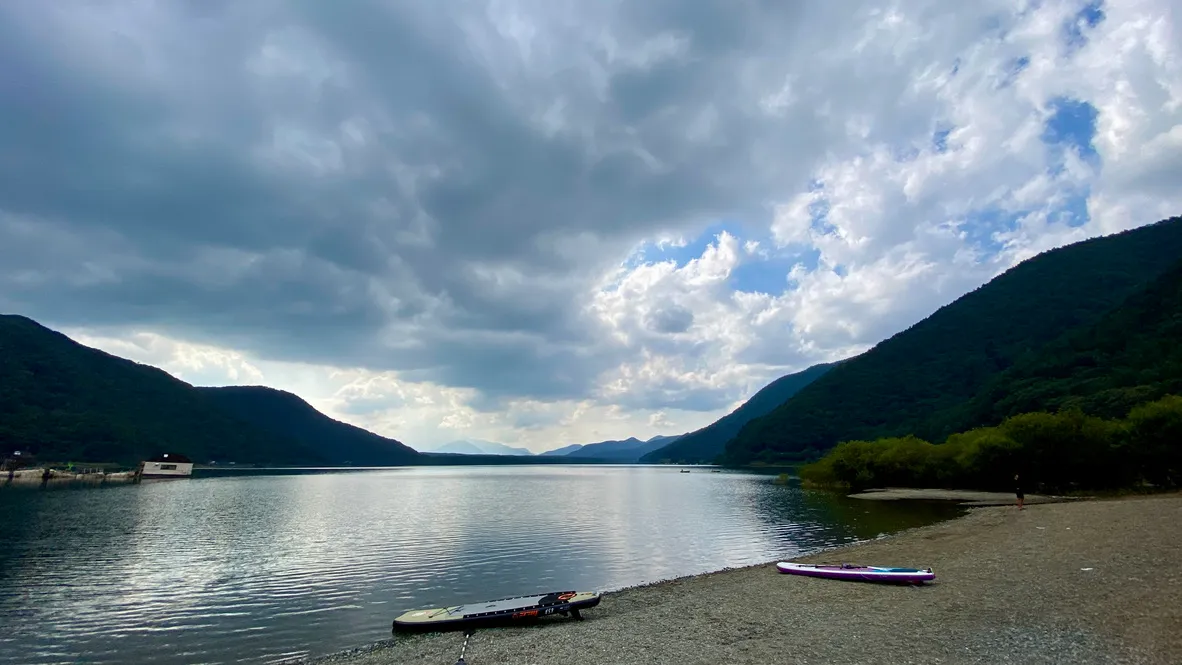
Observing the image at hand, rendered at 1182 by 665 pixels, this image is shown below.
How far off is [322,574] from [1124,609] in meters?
40.5

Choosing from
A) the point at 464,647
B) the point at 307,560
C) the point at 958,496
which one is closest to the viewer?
the point at 464,647

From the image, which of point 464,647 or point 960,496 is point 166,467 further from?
point 960,496

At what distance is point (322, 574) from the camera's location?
128ft

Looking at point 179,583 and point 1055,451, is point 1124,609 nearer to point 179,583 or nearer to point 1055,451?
point 179,583

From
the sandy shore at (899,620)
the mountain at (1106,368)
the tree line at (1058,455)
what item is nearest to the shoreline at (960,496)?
the tree line at (1058,455)

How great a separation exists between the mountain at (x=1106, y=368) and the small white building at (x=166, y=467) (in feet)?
745

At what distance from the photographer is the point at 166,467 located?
182m

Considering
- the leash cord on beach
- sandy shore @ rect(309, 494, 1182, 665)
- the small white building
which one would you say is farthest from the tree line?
the small white building

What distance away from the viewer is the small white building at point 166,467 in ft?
587

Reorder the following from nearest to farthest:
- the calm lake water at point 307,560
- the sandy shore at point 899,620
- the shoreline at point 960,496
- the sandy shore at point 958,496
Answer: the sandy shore at point 899,620
the calm lake water at point 307,560
the shoreline at point 960,496
the sandy shore at point 958,496

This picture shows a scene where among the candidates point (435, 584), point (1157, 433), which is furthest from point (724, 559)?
point (1157, 433)

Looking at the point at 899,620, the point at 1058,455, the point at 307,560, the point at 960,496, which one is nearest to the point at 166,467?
the point at 307,560

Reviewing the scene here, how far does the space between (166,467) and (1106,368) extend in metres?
257

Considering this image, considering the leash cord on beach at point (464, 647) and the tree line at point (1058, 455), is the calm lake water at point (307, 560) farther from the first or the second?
the tree line at point (1058, 455)
